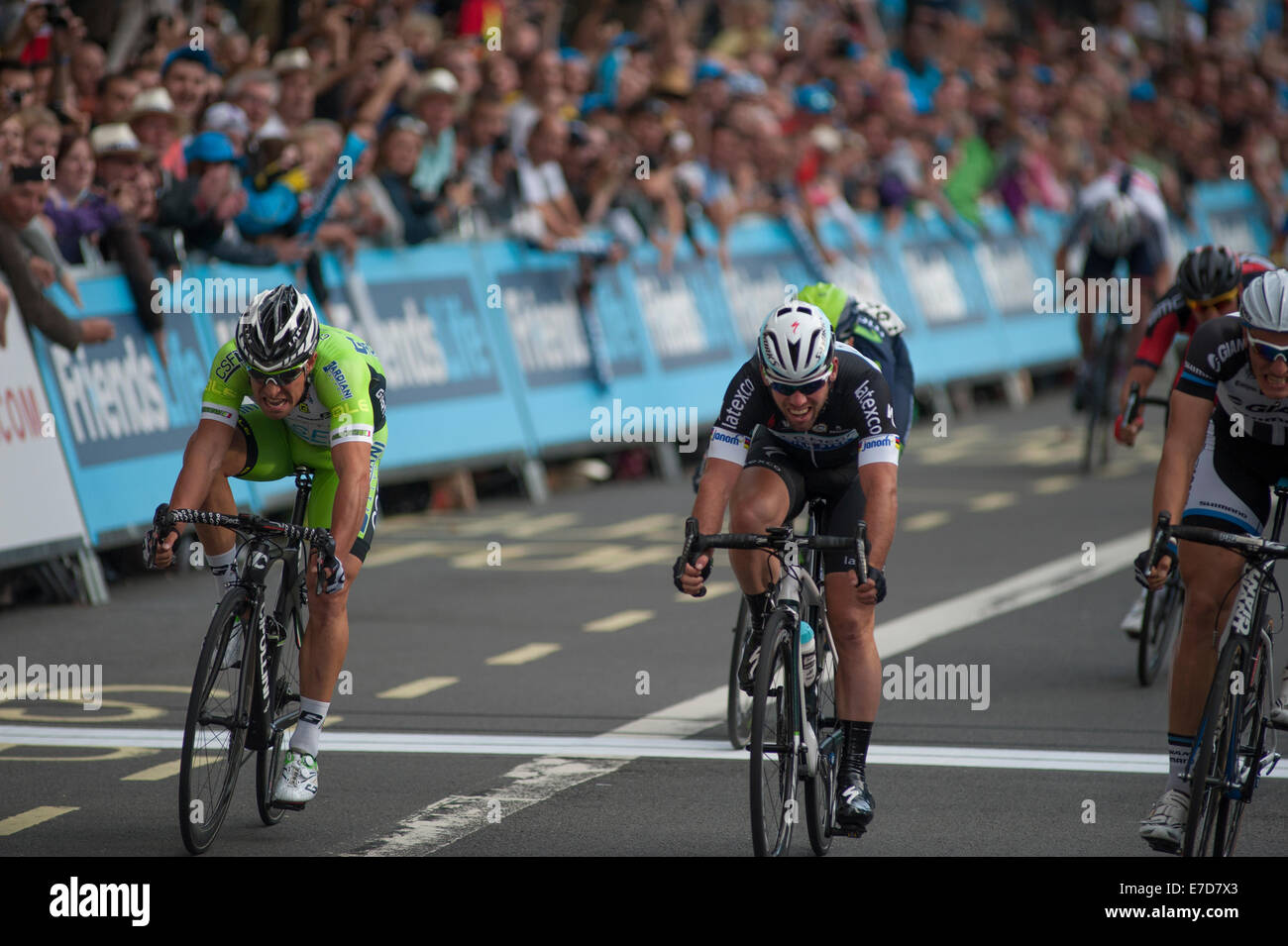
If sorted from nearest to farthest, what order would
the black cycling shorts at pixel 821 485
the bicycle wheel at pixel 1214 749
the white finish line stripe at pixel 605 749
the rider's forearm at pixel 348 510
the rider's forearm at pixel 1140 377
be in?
the bicycle wheel at pixel 1214 749 → the rider's forearm at pixel 348 510 → the black cycling shorts at pixel 821 485 → the white finish line stripe at pixel 605 749 → the rider's forearm at pixel 1140 377

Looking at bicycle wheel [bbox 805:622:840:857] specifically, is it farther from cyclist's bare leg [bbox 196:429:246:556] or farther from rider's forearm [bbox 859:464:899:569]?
cyclist's bare leg [bbox 196:429:246:556]

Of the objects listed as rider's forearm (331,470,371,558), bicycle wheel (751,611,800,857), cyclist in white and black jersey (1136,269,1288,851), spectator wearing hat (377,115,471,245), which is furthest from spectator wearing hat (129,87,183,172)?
cyclist in white and black jersey (1136,269,1288,851)

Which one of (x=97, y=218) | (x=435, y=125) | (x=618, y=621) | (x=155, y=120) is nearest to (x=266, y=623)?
(x=618, y=621)

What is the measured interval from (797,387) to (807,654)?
34.6 inches

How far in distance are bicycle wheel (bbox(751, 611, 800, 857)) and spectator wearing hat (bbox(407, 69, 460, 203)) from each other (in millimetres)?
8454

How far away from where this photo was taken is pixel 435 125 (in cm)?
1441

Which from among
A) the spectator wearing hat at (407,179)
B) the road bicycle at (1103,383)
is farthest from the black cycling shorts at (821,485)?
the road bicycle at (1103,383)

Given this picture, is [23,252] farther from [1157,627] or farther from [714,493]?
[1157,627]

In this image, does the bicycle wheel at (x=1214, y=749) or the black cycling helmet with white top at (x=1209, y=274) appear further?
the black cycling helmet with white top at (x=1209, y=274)

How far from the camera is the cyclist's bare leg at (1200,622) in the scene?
6391 millimetres

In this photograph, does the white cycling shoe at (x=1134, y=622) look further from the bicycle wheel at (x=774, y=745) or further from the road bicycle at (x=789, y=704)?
the bicycle wheel at (x=774, y=745)

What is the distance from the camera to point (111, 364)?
11.5 metres

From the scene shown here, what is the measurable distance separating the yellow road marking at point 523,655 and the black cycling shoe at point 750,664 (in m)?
3.01
